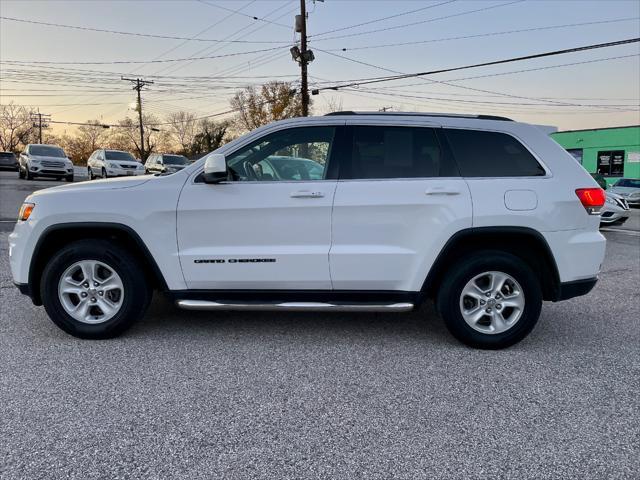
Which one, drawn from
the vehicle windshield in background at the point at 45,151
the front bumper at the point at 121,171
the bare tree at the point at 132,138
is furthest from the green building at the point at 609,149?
the bare tree at the point at 132,138

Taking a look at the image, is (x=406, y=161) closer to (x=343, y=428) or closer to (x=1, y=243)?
(x=343, y=428)

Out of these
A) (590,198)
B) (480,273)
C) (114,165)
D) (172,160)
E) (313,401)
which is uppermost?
(172,160)

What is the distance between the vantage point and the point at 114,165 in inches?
1048

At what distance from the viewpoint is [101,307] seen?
4109mm

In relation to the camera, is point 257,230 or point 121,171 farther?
point 121,171

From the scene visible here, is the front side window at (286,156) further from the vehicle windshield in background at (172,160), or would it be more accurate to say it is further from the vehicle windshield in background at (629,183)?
the vehicle windshield in background at (629,183)

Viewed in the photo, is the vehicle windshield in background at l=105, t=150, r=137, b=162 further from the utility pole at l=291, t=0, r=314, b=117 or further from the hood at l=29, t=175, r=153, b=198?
the hood at l=29, t=175, r=153, b=198

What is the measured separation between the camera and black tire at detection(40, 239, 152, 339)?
13.2ft

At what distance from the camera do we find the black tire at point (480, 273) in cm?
390

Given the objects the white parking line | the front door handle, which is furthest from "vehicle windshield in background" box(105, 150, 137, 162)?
the front door handle

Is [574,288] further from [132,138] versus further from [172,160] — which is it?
[132,138]

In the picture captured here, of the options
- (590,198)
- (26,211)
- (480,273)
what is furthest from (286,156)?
(590,198)

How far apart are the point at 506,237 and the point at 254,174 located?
2103 millimetres

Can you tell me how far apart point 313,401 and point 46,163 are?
85.9 ft
